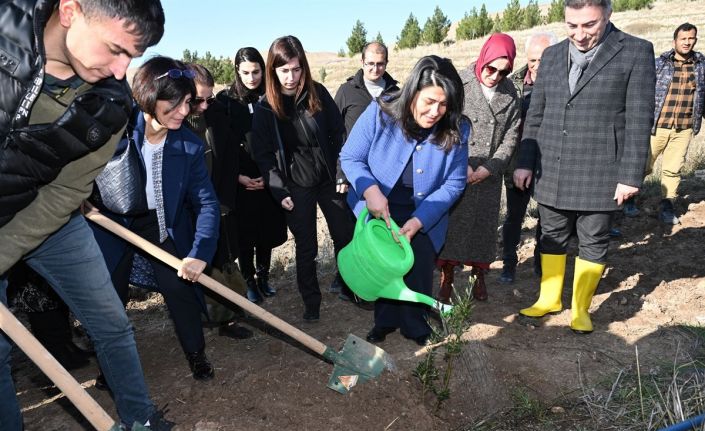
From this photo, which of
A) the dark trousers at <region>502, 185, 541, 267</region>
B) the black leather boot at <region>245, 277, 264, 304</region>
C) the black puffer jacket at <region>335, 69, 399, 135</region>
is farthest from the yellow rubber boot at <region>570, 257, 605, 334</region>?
the black leather boot at <region>245, 277, 264, 304</region>

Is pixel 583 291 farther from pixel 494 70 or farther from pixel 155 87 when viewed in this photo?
pixel 155 87

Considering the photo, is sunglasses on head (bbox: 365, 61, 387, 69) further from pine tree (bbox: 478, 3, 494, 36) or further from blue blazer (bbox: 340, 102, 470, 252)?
pine tree (bbox: 478, 3, 494, 36)

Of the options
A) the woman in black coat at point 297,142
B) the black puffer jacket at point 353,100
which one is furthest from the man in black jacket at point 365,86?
the woman in black coat at point 297,142

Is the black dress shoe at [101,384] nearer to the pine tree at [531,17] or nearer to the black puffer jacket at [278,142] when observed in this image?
the black puffer jacket at [278,142]

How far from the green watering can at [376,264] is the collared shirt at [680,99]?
425 centimetres

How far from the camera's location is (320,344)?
112 inches

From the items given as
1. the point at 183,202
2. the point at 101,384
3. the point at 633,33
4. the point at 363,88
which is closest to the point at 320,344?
the point at 183,202

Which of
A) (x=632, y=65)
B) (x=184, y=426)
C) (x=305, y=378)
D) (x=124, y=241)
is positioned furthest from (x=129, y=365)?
(x=632, y=65)

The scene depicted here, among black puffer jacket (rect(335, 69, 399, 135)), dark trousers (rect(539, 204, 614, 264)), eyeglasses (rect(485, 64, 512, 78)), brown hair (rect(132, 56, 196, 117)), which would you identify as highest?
brown hair (rect(132, 56, 196, 117))

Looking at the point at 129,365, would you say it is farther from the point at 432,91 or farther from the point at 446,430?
the point at 432,91

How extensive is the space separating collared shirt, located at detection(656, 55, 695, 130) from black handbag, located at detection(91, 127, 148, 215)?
208 inches

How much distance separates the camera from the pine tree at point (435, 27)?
111 ft

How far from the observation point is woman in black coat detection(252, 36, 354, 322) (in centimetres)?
361

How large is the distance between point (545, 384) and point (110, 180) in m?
2.40
